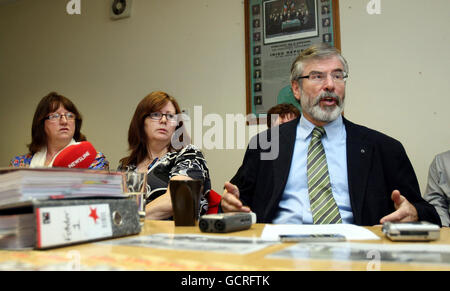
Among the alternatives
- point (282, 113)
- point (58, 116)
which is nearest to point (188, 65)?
point (282, 113)

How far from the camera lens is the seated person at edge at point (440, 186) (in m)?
2.13

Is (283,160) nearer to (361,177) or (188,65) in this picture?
(361,177)

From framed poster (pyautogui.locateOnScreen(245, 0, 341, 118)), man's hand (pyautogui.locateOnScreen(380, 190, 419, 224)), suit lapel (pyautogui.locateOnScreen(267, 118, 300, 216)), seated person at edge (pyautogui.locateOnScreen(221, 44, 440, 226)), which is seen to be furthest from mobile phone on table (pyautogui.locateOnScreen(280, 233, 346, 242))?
framed poster (pyautogui.locateOnScreen(245, 0, 341, 118))

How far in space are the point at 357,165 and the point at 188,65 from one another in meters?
2.09

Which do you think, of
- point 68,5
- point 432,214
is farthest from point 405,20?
point 68,5

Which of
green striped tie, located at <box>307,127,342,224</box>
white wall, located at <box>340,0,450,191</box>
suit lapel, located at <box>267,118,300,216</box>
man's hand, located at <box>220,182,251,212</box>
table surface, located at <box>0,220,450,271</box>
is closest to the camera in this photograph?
table surface, located at <box>0,220,450,271</box>

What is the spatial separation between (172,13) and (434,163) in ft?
7.65

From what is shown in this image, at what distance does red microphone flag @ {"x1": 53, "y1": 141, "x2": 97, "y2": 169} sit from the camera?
1.11 meters

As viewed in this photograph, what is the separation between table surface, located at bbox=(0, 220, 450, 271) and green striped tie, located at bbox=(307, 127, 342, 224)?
0.70 meters

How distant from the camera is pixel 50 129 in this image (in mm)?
2717

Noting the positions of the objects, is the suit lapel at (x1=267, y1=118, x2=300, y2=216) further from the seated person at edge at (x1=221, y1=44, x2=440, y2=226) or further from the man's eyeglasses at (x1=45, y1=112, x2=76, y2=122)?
the man's eyeglasses at (x1=45, y1=112, x2=76, y2=122)

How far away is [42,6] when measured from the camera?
13.3 feet

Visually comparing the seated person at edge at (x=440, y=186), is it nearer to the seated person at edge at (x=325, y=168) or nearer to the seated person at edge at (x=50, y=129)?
the seated person at edge at (x=325, y=168)

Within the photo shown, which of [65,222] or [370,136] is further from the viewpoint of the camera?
[370,136]
